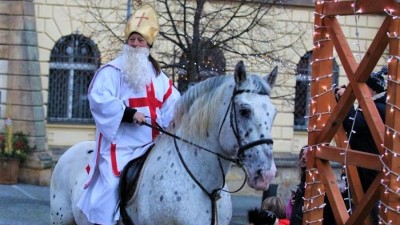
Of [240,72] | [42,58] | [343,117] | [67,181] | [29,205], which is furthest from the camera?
[42,58]

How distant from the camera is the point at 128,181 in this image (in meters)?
6.27

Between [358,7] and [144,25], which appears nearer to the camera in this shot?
[358,7]

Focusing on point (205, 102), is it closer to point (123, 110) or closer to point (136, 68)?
point (123, 110)

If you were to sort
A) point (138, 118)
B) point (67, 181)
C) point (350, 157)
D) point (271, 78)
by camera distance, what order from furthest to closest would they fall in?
point (67, 181)
point (138, 118)
point (271, 78)
point (350, 157)

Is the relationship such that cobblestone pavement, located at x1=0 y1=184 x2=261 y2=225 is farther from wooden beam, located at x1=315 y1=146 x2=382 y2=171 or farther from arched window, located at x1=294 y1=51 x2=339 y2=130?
wooden beam, located at x1=315 y1=146 x2=382 y2=171

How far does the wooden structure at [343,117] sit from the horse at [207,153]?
38cm

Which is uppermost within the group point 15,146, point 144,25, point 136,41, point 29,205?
point 144,25

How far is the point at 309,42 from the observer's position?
2016 centimetres

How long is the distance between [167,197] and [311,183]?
960 millimetres

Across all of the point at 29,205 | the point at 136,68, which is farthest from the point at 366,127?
the point at 29,205

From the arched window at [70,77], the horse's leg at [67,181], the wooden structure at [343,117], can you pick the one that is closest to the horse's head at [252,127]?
the wooden structure at [343,117]

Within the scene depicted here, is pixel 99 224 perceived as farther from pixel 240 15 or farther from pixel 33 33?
pixel 33 33

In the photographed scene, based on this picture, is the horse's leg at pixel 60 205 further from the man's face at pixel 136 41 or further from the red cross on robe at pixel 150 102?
the man's face at pixel 136 41

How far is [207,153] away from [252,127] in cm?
56
